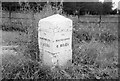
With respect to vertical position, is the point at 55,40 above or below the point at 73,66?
above

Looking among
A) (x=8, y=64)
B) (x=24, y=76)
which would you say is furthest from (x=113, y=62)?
(x=8, y=64)

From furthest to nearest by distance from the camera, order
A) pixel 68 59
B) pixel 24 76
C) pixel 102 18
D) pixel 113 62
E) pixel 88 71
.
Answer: pixel 102 18, pixel 113 62, pixel 68 59, pixel 88 71, pixel 24 76

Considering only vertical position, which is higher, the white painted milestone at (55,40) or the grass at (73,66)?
the white painted milestone at (55,40)

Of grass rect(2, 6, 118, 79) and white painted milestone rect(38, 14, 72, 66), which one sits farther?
white painted milestone rect(38, 14, 72, 66)

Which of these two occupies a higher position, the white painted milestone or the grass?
the white painted milestone

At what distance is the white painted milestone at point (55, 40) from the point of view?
3.30m

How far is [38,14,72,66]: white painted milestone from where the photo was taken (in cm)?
330

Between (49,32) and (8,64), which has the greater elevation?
(49,32)

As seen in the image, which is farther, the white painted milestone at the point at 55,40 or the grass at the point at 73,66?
the white painted milestone at the point at 55,40

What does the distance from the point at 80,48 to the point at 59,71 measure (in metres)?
1.14

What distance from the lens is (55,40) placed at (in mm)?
3309

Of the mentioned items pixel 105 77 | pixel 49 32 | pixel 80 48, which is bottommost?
pixel 105 77

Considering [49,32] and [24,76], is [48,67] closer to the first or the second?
[24,76]

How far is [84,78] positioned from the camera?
3.08m
